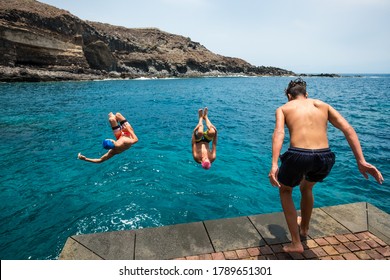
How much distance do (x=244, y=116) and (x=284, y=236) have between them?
818 inches

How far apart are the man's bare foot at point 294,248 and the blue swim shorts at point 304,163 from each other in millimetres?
1253

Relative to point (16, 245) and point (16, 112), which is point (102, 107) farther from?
point (16, 245)

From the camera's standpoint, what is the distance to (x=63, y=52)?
62.2 meters

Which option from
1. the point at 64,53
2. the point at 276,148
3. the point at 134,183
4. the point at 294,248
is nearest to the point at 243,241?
the point at 294,248

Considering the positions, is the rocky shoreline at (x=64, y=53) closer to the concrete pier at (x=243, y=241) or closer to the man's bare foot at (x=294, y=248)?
the concrete pier at (x=243, y=241)

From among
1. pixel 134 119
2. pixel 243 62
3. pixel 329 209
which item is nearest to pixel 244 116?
pixel 134 119

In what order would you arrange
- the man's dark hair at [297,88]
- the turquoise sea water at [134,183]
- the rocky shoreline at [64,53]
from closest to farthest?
the man's dark hair at [297,88] → the turquoise sea water at [134,183] → the rocky shoreline at [64,53]

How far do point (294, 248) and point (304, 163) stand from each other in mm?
1699

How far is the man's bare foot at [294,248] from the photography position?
415 centimetres

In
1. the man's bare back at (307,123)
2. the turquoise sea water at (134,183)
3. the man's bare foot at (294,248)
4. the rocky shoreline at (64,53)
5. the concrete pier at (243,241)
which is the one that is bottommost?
the turquoise sea water at (134,183)

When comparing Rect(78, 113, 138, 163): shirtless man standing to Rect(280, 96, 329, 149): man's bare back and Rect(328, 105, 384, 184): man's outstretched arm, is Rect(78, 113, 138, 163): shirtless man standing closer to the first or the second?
Rect(280, 96, 329, 149): man's bare back

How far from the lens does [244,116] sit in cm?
2481

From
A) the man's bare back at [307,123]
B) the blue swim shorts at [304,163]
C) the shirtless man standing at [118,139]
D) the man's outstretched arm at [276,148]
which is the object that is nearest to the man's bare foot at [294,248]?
the blue swim shorts at [304,163]

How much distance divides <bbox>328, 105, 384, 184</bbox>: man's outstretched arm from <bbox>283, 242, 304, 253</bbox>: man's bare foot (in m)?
1.63
